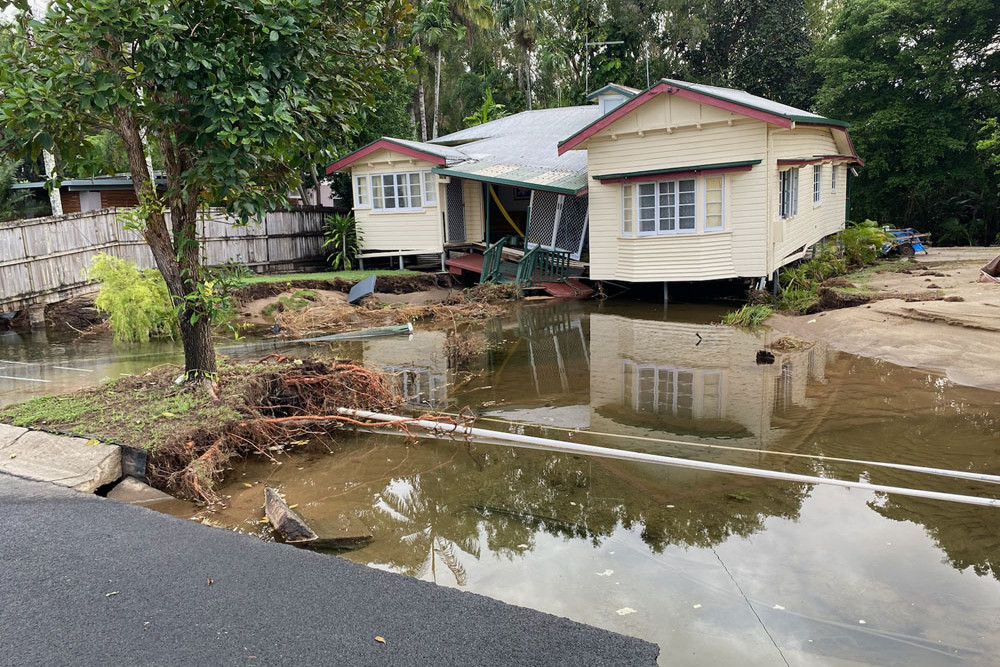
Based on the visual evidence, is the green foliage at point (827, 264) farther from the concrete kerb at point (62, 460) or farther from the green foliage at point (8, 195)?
the green foliage at point (8, 195)

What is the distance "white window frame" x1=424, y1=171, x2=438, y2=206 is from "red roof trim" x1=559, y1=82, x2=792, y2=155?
183 inches

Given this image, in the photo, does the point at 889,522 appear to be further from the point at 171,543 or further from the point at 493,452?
the point at 171,543

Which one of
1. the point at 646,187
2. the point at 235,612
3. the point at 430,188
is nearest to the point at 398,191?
the point at 430,188

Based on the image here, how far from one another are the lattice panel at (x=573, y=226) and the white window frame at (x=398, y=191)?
157 inches

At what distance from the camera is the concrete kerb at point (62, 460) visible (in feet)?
19.5

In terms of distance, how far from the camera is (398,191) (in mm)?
20719

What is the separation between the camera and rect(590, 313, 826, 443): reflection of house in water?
805 centimetres

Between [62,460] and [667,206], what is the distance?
12.7 m

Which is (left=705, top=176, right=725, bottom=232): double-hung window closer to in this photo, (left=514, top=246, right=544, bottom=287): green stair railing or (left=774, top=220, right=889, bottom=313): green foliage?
(left=774, top=220, right=889, bottom=313): green foliage

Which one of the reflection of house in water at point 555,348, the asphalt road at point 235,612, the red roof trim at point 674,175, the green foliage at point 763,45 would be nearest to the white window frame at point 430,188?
the reflection of house in water at point 555,348

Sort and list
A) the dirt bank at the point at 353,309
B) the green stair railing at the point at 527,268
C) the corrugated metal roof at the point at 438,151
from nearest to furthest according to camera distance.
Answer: the dirt bank at the point at 353,309, the green stair railing at the point at 527,268, the corrugated metal roof at the point at 438,151

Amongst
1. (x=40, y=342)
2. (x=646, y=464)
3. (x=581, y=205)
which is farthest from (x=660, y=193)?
(x=40, y=342)

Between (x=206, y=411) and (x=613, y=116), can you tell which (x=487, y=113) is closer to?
(x=613, y=116)

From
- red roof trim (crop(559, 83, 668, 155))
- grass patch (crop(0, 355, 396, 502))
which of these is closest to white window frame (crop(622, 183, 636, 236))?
red roof trim (crop(559, 83, 668, 155))
